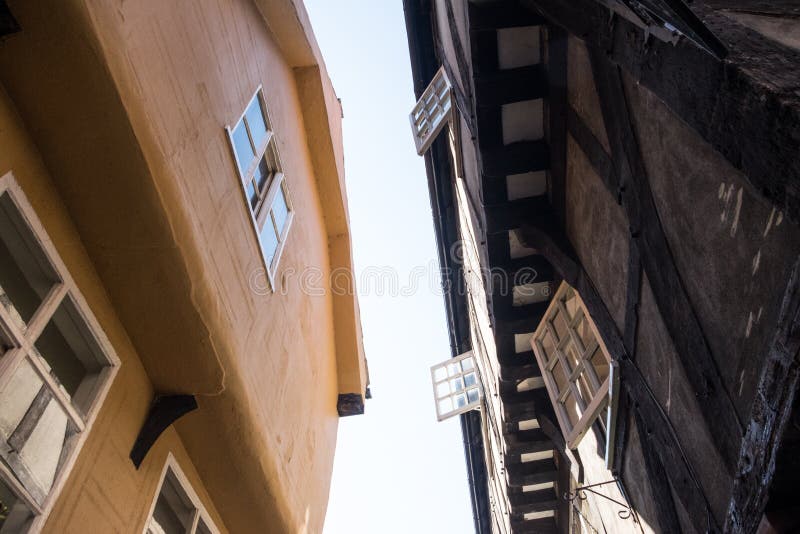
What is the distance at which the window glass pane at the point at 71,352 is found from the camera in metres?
2.82

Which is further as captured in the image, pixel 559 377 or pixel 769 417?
pixel 559 377

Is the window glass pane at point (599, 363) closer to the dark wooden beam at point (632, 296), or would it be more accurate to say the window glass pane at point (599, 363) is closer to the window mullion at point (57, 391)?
the dark wooden beam at point (632, 296)

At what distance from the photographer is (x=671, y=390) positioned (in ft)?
12.2

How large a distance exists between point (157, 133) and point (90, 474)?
6.25ft

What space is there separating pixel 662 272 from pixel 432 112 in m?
7.00

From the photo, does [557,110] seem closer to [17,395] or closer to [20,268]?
[20,268]

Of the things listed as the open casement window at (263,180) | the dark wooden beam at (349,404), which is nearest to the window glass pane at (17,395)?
the open casement window at (263,180)

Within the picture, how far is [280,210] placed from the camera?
19.8 ft

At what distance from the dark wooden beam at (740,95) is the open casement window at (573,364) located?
2902mm

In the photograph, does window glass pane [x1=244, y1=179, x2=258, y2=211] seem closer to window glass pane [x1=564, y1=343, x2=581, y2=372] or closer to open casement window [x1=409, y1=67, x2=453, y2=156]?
window glass pane [x1=564, y1=343, x2=581, y2=372]

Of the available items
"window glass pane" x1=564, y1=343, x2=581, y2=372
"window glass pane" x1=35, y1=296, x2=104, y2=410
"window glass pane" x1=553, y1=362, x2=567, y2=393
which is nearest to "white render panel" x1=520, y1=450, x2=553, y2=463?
"window glass pane" x1=553, y1=362, x2=567, y2=393

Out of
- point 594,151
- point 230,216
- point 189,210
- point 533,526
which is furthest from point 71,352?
point 533,526

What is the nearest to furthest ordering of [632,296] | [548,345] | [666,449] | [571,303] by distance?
[666,449] < [632,296] < [571,303] < [548,345]

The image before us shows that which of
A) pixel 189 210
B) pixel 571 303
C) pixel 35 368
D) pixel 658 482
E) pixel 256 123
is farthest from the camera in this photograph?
pixel 571 303
